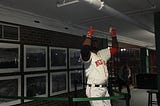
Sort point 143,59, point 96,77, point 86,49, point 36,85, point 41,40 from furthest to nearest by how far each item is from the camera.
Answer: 1. point 143,59
2. point 41,40
3. point 36,85
4. point 96,77
5. point 86,49

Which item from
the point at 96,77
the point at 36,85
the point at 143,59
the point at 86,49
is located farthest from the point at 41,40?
the point at 143,59

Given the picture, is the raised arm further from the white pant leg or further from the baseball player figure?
the white pant leg

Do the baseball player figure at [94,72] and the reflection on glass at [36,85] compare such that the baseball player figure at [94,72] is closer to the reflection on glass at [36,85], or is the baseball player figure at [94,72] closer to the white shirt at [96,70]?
the white shirt at [96,70]

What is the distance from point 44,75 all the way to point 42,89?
1.19ft

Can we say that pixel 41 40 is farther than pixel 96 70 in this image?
Yes

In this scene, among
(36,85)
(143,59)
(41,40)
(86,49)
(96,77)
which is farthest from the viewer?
(143,59)

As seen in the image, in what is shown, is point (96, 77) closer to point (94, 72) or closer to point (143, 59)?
point (94, 72)

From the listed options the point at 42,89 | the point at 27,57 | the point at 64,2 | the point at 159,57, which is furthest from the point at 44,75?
the point at 159,57

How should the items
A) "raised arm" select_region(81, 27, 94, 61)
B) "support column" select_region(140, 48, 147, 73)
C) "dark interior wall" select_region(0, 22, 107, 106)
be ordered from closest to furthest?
"raised arm" select_region(81, 27, 94, 61) → "dark interior wall" select_region(0, 22, 107, 106) → "support column" select_region(140, 48, 147, 73)

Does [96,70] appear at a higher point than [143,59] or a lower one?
lower

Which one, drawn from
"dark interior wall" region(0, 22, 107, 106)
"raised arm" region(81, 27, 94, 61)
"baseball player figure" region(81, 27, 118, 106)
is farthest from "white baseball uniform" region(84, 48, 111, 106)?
"dark interior wall" region(0, 22, 107, 106)

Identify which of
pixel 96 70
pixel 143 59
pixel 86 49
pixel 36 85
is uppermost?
pixel 86 49

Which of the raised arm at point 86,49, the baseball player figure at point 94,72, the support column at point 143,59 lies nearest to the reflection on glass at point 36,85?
the baseball player figure at point 94,72

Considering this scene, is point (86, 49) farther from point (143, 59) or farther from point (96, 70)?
point (143, 59)
